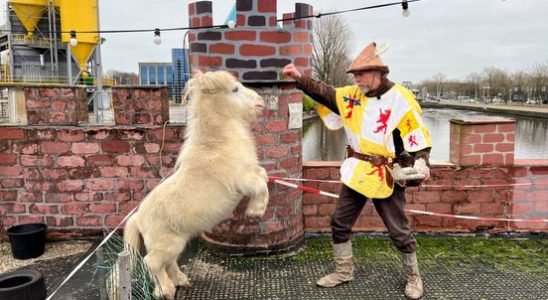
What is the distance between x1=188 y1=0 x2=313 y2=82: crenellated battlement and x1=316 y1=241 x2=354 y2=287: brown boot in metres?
1.68

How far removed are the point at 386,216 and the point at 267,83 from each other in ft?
5.45

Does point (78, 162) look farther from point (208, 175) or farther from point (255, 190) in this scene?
point (255, 190)

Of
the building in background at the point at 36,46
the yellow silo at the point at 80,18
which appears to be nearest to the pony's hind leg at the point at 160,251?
the yellow silo at the point at 80,18

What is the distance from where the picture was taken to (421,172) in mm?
3236

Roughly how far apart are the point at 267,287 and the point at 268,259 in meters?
0.60

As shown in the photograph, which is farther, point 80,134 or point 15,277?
point 80,134

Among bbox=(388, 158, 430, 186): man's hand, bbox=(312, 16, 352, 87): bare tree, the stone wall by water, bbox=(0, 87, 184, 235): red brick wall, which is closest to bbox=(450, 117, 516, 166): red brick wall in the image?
the stone wall by water

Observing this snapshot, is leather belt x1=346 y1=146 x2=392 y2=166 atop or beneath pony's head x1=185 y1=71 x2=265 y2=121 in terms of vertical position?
beneath

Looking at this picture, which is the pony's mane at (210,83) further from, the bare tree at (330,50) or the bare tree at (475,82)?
the bare tree at (475,82)

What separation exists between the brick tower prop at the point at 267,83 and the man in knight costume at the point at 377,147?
1.92 feet

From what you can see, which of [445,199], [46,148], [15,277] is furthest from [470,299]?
[46,148]

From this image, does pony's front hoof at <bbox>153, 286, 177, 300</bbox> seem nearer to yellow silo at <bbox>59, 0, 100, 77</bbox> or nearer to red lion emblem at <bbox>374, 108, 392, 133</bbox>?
red lion emblem at <bbox>374, 108, 392, 133</bbox>

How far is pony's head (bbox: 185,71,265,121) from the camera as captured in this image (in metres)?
2.98

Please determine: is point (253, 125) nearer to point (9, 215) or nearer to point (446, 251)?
point (446, 251)
